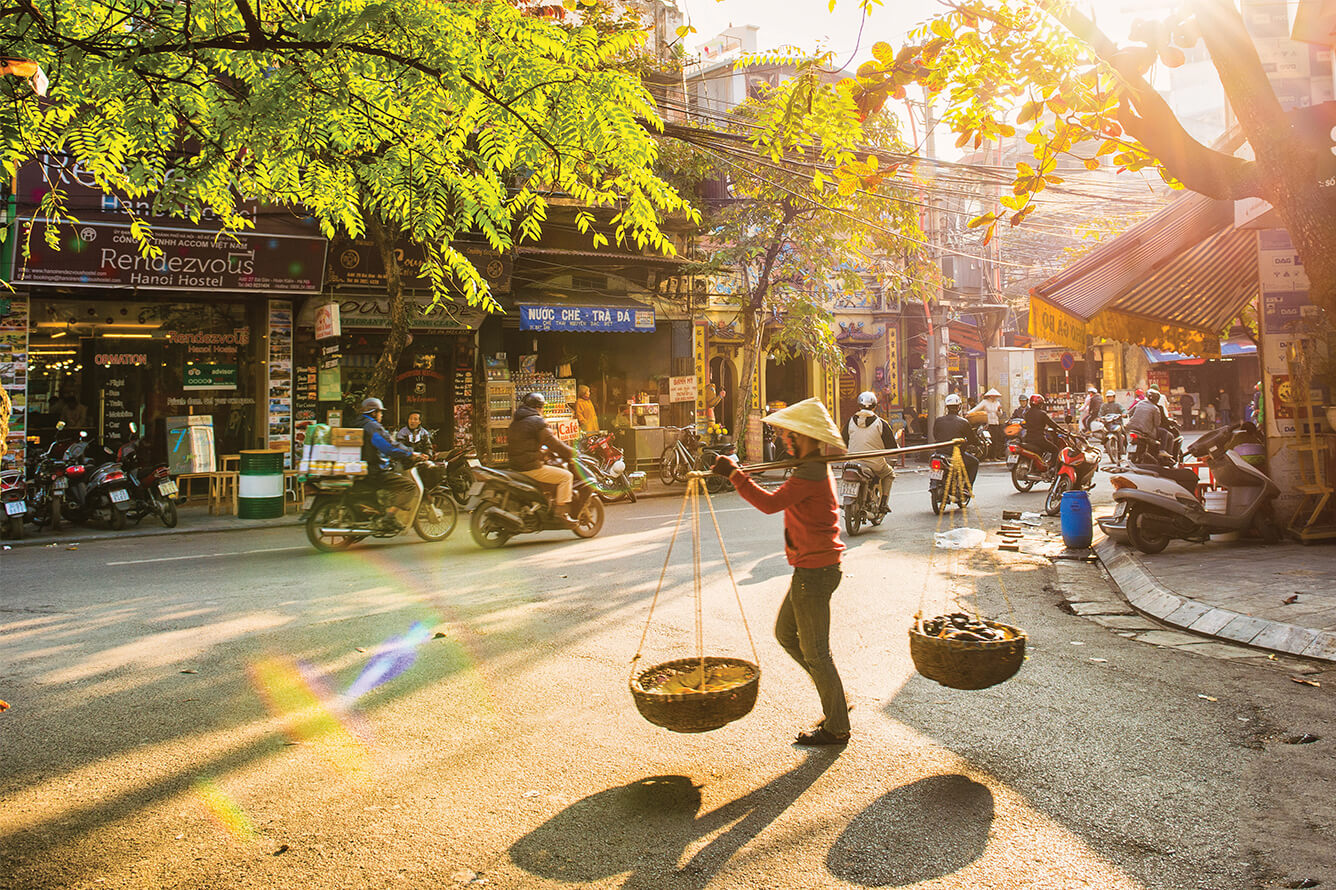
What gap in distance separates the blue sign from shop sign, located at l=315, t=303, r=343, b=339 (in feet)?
13.5

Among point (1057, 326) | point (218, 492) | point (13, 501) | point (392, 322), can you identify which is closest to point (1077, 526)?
point (1057, 326)

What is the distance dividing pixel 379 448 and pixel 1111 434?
16.9 m

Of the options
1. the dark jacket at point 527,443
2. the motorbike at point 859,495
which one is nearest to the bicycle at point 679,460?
the motorbike at point 859,495

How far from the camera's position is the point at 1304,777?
391cm

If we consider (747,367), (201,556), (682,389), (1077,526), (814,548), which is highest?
(747,367)

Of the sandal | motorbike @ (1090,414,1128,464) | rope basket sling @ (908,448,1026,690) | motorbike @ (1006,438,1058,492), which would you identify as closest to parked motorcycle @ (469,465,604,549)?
the sandal

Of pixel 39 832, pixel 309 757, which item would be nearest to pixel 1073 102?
pixel 309 757

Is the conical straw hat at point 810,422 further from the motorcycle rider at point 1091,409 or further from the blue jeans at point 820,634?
the motorcycle rider at point 1091,409

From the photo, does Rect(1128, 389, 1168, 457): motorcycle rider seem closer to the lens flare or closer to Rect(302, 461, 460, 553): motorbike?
Rect(302, 461, 460, 553): motorbike

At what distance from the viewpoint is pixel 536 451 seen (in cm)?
1066

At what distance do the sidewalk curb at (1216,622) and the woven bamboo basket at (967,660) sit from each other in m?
3.08

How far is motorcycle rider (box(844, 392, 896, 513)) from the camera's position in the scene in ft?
38.9

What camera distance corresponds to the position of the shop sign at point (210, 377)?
16.4m

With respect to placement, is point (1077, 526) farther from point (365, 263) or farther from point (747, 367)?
point (365, 263)
